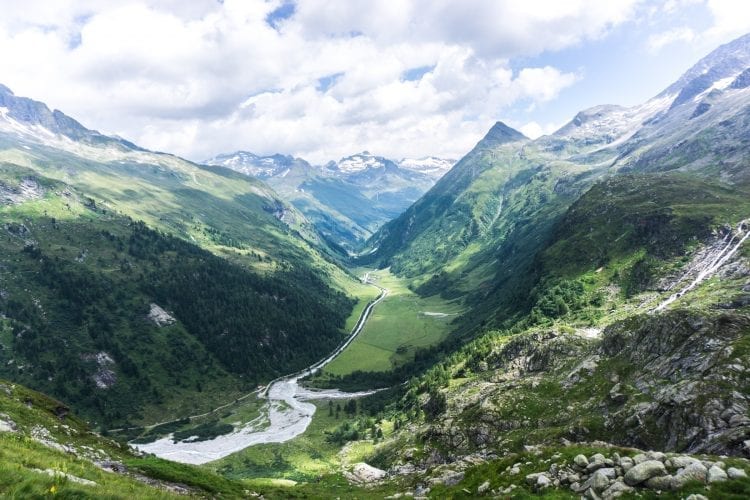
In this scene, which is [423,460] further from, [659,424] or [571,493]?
[571,493]

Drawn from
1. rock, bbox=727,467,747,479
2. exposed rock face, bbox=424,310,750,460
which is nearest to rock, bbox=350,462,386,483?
exposed rock face, bbox=424,310,750,460

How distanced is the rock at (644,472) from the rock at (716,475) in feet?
7.79

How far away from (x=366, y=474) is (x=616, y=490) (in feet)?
239

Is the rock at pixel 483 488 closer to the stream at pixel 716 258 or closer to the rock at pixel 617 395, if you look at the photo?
the rock at pixel 617 395

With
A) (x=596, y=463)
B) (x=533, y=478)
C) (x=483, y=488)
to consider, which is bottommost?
(x=483, y=488)

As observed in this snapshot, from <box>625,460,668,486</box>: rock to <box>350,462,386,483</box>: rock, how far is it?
216ft

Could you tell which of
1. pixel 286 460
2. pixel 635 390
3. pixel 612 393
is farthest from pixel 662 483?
pixel 286 460

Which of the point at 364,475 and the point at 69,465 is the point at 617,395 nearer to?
the point at 364,475

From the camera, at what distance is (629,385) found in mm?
72500

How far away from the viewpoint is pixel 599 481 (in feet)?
94.5

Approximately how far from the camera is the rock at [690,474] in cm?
2550

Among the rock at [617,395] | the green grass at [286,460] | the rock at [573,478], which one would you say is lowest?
the green grass at [286,460]

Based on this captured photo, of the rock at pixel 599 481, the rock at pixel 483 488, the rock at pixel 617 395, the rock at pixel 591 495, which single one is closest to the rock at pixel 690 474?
the rock at pixel 599 481

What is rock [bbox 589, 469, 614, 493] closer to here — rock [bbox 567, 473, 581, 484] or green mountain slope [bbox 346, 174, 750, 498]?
green mountain slope [bbox 346, 174, 750, 498]
